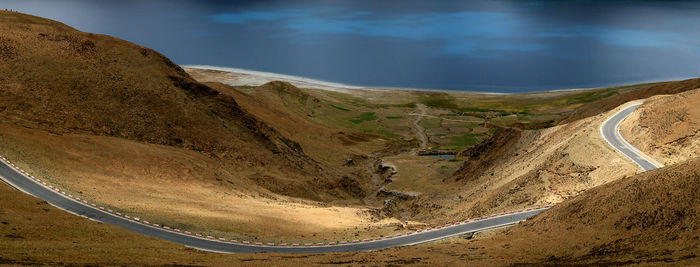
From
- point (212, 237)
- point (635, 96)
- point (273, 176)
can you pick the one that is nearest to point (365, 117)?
point (635, 96)

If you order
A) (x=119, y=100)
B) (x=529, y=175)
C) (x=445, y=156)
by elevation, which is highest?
(x=119, y=100)

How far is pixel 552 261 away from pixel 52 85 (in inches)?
1864

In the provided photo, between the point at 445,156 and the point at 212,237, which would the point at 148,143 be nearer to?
the point at 212,237

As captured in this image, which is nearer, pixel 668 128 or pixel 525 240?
pixel 525 240

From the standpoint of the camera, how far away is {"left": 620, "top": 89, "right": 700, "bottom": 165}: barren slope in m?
43.9

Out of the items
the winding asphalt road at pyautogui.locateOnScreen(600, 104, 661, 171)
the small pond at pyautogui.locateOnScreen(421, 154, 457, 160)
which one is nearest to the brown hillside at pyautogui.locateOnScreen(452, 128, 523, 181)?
the small pond at pyautogui.locateOnScreen(421, 154, 457, 160)

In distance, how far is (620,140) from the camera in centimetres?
4888

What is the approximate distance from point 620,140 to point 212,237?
3359 cm

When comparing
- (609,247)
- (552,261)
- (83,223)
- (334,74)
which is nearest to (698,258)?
(609,247)

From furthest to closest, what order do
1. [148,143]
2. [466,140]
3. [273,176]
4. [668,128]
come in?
[466,140] → [273,176] → [148,143] → [668,128]

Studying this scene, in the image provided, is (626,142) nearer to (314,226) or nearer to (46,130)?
(314,226)

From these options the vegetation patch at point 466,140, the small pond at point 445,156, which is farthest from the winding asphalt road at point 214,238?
the vegetation patch at point 466,140

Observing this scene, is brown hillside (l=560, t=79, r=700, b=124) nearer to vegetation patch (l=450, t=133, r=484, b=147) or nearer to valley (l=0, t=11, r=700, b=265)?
valley (l=0, t=11, r=700, b=265)

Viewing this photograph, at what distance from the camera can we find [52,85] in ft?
182
